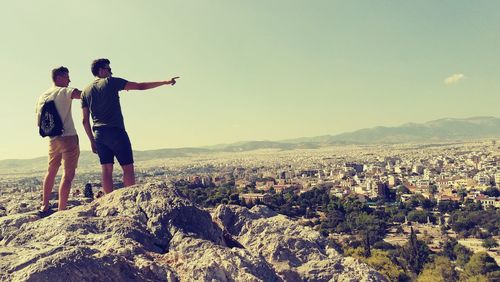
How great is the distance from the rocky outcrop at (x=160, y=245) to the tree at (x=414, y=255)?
93.8 ft

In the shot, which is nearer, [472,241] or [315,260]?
[315,260]

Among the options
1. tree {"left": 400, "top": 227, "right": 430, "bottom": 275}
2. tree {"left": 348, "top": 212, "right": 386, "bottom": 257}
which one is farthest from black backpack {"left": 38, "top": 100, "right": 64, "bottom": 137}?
tree {"left": 348, "top": 212, "right": 386, "bottom": 257}

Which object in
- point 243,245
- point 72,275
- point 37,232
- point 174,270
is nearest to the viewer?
point 72,275

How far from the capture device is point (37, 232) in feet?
13.9

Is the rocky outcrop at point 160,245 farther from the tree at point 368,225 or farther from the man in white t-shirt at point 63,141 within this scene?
the tree at point 368,225

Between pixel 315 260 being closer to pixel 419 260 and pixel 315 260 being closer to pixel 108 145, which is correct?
pixel 108 145

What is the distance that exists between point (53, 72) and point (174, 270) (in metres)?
3.88

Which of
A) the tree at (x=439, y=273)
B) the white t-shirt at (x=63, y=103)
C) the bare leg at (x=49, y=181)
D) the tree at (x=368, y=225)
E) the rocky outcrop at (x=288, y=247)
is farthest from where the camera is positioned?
the tree at (x=368, y=225)

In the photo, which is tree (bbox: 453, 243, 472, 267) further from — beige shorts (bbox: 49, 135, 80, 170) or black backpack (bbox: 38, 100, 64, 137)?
black backpack (bbox: 38, 100, 64, 137)

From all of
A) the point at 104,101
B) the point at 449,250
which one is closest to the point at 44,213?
the point at 104,101

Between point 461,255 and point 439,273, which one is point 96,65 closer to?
point 439,273

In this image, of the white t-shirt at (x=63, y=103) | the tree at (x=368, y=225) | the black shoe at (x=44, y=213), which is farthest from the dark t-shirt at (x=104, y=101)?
the tree at (x=368, y=225)

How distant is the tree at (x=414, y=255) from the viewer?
3141cm

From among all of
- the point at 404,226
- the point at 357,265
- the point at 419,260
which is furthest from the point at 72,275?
A: the point at 404,226
